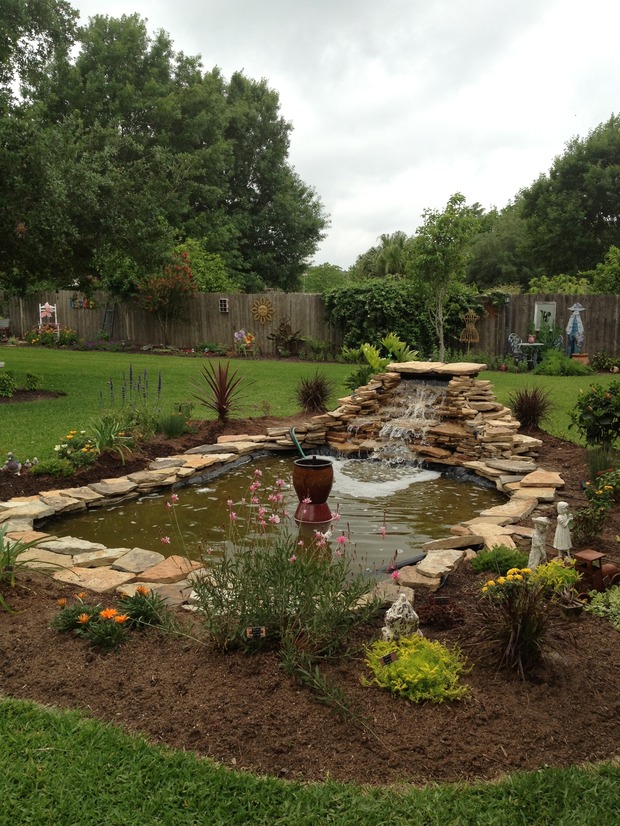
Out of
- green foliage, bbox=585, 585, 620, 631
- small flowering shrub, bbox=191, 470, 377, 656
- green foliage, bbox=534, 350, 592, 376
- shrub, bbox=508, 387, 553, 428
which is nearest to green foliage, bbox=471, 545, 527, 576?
green foliage, bbox=585, 585, 620, 631

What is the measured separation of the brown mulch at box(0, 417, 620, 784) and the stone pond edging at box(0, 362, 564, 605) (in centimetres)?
61

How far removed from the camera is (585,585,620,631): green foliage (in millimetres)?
3334

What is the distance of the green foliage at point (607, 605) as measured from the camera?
333 centimetres

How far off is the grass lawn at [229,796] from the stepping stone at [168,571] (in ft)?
5.39

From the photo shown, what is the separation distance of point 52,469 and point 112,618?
Answer: 356 cm

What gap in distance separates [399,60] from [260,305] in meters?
15.2

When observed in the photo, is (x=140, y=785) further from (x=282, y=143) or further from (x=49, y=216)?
(x=282, y=143)

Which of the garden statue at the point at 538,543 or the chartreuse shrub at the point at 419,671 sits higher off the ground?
the garden statue at the point at 538,543

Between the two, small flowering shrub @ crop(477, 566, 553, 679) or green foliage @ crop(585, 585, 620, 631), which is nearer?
small flowering shrub @ crop(477, 566, 553, 679)

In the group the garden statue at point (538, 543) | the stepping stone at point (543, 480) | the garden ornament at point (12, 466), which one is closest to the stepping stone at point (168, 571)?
the garden statue at point (538, 543)

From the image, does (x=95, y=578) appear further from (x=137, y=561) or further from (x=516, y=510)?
(x=516, y=510)

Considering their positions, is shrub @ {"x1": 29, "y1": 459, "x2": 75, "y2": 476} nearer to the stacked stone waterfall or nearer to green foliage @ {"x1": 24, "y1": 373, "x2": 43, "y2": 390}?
the stacked stone waterfall

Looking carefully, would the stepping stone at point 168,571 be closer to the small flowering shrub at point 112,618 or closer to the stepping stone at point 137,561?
the stepping stone at point 137,561

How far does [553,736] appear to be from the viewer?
2424 millimetres
